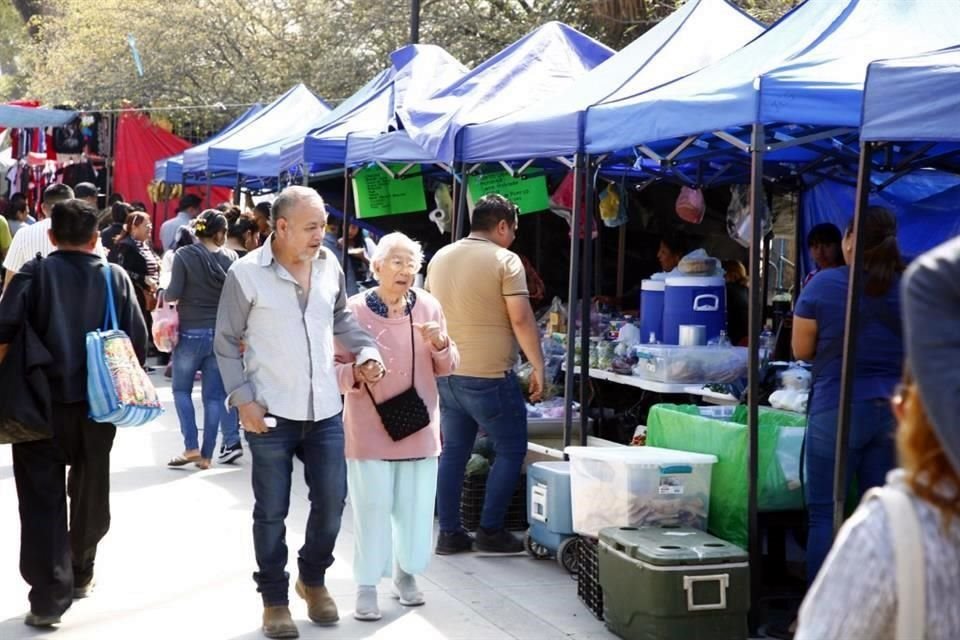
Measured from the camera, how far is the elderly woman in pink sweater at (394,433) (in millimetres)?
6379

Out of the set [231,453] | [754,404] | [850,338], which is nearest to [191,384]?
[231,453]

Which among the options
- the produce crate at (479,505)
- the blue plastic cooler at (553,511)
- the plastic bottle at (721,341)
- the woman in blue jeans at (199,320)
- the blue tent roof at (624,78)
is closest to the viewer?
the blue plastic cooler at (553,511)

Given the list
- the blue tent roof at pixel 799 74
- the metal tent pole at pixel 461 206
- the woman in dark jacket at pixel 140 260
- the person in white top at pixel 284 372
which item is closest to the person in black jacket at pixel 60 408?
the person in white top at pixel 284 372

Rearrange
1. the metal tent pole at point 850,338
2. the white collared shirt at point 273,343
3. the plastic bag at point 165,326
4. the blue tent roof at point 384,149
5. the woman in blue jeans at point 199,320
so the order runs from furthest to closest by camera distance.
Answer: the blue tent roof at point 384,149 < the woman in blue jeans at point 199,320 < the plastic bag at point 165,326 < the white collared shirt at point 273,343 < the metal tent pole at point 850,338

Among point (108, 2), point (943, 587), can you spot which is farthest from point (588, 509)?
point (108, 2)

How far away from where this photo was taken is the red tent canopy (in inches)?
1033

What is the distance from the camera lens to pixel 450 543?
8062mm

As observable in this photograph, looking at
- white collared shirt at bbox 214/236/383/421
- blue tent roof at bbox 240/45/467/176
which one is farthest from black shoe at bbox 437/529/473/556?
blue tent roof at bbox 240/45/467/176

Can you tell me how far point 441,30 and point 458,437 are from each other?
1675cm

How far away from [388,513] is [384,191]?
674cm

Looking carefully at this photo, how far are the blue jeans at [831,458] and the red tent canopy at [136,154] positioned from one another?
2112 centimetres

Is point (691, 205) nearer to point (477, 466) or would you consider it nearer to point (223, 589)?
point (477, 466)

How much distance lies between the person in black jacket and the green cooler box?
2.32m

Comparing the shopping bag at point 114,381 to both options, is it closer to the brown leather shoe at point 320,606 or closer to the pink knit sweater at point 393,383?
the pink knit sweater at point 393,383
